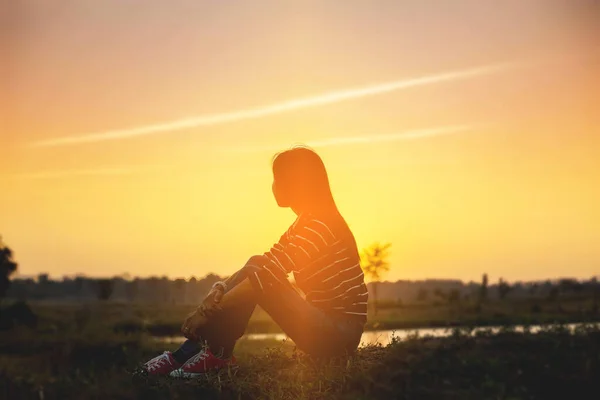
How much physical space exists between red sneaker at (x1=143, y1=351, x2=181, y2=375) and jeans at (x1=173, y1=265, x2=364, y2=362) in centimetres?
8

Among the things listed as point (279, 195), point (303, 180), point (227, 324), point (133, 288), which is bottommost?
point (227, 324)

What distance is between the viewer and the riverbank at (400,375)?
21.6ft

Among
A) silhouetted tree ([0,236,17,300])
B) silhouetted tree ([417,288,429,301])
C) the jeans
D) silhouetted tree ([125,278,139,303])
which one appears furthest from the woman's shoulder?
silhouetted tree ([125,278,139,303])

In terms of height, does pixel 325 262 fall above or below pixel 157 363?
above

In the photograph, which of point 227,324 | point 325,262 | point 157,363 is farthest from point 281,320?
point 157,363

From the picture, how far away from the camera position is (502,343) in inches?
510

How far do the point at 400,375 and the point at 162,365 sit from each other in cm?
260

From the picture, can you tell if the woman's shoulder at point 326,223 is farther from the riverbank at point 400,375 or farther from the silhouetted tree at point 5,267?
the silhouetted tree at point 5,267

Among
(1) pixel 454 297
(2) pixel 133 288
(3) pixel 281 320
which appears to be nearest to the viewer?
(3) pixel 281 320

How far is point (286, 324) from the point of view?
21.2 feet

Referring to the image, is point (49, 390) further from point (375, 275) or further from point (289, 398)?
point (375, 275)

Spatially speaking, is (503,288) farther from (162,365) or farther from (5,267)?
(162,365)

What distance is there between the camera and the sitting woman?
249 inches

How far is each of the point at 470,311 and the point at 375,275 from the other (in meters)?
12.3
